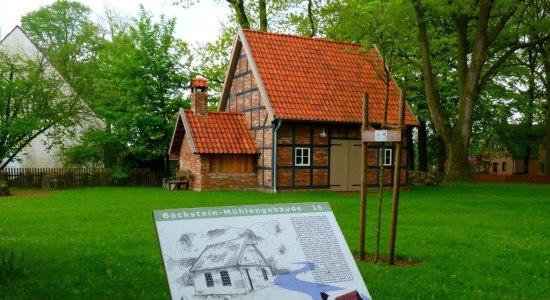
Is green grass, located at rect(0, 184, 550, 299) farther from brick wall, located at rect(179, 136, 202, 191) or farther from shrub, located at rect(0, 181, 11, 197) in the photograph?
shrub, located at rect(0, 181, 11, 197)

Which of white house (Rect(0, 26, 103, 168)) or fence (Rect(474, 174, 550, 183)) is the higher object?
white house (Rect(0, 26, 103, 168))

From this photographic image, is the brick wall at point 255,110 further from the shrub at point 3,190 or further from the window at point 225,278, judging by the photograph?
the window at point 225,278

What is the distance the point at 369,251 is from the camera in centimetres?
844

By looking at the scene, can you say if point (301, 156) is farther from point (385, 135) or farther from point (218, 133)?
point (385, 135)

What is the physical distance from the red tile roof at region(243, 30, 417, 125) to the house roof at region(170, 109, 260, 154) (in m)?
2.52

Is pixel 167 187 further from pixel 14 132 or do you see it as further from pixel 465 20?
pixel 465 20

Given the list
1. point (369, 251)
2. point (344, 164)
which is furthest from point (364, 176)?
point (344, 164)

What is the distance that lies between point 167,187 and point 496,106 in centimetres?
2109

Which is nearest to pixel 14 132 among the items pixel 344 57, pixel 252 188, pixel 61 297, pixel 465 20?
pixel 252 188

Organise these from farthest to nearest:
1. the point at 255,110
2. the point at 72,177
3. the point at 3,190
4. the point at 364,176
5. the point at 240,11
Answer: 1. the point at 240,11
2. the point at 72,177
3. the point at 255,110
4. the point at 3,190
5. the point at 364,176

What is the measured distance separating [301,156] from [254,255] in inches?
674

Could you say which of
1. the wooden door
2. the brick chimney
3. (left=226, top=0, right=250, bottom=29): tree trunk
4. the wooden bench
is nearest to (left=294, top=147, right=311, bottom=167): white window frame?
the wooden door

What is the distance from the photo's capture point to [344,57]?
24156mm

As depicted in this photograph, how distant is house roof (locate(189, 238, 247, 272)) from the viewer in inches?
149
